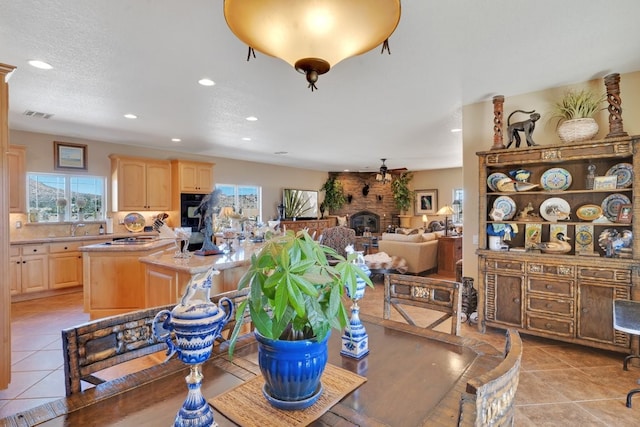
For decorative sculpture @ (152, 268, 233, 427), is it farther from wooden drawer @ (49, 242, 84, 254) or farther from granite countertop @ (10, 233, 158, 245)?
wooden drawer @ (49, 242, 84, 254)

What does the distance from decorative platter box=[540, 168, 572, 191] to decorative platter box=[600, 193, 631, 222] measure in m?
0.33

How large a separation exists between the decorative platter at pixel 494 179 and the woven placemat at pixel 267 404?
3087mm

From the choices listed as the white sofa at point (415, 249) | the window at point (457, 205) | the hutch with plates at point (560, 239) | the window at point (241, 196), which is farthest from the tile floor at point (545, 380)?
the window at point (457, 205)

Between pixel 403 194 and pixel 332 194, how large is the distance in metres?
2.38

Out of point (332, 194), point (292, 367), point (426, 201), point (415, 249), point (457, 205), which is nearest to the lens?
point (292, 367)

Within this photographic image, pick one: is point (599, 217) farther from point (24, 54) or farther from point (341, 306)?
point (24, 54)

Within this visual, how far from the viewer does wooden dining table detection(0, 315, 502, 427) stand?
86 cm

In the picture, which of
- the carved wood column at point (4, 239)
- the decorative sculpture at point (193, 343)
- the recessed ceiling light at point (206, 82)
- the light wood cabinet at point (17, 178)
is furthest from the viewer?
the light wood cabinet at point (17, 178)

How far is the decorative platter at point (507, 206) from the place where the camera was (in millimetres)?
3424

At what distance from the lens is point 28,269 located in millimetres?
4684

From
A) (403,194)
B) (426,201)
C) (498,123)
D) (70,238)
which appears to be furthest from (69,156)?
(426,201)

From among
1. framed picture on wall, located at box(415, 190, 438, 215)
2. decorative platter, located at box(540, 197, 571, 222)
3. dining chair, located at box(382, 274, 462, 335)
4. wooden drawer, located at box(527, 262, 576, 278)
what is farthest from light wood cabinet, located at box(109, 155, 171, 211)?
framed picture on wall, located at box(415, 190, 438, 215)

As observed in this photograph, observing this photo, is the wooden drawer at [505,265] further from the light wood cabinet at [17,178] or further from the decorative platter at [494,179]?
the light wood cabinet at [17,178]

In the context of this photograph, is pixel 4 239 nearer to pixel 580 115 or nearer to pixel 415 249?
pixel 580 115
